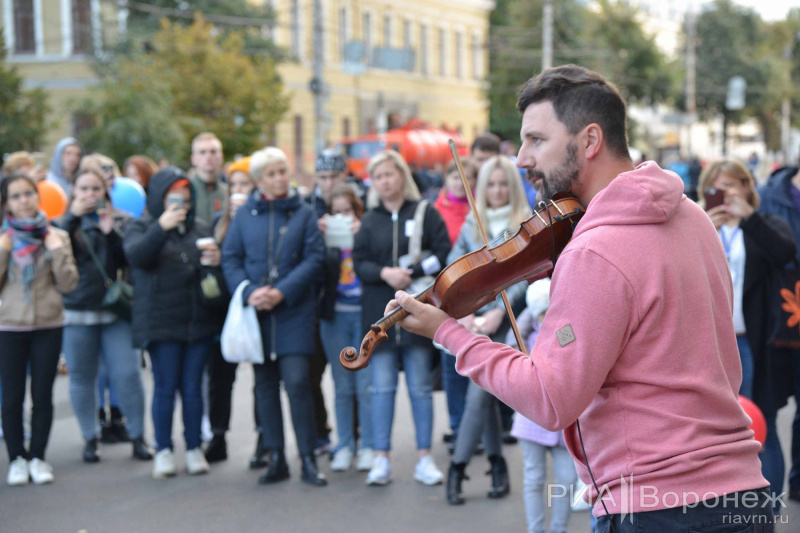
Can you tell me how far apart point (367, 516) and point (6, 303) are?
2.77 metres

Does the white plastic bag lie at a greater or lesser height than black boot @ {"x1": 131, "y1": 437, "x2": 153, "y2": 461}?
greater

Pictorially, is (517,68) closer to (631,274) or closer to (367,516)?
(367,516)

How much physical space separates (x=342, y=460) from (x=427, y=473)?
0.72 metres

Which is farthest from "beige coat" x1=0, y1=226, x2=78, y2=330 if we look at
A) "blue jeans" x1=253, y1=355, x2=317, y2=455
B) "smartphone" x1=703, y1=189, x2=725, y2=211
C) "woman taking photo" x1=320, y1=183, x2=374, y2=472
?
"smartphone" x1=703, y1=189, x2=725, y2=211

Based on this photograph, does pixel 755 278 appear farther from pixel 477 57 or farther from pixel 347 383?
pixel 477 57

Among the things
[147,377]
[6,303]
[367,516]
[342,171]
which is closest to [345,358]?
[367,516]

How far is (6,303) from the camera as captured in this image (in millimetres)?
6219

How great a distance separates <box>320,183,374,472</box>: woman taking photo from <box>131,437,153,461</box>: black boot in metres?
1.37

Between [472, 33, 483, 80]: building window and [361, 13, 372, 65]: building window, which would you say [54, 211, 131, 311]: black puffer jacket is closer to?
[361, 13, 372, 65]: building window

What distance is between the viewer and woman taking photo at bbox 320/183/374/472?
666cm

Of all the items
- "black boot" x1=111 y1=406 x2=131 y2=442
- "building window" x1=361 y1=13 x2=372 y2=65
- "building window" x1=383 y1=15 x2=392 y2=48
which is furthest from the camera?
"building window" x1=383 y1=15 x2=392 y2=48

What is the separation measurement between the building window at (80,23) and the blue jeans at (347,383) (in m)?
25.3

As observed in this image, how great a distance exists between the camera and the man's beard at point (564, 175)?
2.41 m

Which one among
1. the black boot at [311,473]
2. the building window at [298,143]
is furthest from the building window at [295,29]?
the black boot at [311,473]
